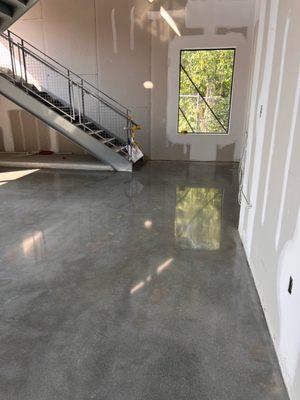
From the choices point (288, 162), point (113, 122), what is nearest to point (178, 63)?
point (113, 122)

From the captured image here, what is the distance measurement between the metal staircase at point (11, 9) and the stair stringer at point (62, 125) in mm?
1155

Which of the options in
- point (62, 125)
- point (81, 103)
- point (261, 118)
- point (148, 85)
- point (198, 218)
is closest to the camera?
point (261, 118)

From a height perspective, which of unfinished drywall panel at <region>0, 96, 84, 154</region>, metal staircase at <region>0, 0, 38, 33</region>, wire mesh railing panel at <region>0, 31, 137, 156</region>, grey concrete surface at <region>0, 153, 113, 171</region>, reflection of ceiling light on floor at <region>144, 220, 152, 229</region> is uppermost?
metal staircase at <region>0, 0, 38, 33</region>

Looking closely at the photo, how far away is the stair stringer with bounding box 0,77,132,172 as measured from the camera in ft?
18.4

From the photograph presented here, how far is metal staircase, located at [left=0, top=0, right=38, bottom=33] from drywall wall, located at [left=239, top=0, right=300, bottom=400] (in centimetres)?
351

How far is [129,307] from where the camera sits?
2.18 metres

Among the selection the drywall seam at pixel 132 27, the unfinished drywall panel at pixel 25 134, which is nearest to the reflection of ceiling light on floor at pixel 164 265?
the unfinished drywall panel at pixel 25 134

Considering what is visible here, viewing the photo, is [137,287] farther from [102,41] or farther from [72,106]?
[102,41]

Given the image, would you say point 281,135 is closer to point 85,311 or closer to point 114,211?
point 85,311

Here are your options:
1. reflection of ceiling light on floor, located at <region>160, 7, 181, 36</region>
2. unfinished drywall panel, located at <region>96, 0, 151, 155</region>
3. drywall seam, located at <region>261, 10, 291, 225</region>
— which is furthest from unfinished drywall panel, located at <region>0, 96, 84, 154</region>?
drywall seam, located at <region>261, 10, 291, 225</region>

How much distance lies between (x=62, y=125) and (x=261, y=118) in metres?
4.37

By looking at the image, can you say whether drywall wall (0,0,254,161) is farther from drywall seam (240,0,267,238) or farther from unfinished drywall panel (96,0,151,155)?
drywall seam (240,0,267,238)

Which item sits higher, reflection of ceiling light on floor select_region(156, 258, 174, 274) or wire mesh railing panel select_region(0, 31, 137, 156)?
wire mesh railing panel select_region(0, 31, 137, 156)

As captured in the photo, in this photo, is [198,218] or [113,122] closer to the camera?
[198,218]
